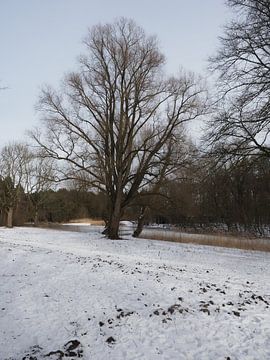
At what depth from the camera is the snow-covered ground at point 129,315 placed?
5.50m

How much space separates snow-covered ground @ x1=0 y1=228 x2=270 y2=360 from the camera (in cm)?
550

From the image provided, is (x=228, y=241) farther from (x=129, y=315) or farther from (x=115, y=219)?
(x=129, y=315)

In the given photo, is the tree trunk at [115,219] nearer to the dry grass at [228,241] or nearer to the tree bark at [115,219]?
the tree bark at [115,219]

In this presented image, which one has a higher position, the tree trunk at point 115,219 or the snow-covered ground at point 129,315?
the tree trunk at point 115,219

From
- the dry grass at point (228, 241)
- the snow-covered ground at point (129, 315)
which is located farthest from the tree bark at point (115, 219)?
the snow-covered ground at point (129, 315)

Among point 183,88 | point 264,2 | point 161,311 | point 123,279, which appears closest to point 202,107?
point 183,88

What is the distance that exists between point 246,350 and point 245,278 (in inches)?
232

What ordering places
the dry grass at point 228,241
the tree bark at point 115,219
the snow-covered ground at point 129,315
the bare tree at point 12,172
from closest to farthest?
the snow-covered ground at point 129,315 < the dry grass at point 228,241 < the tree bark at point 115,219 < the bare tree at point 12,172

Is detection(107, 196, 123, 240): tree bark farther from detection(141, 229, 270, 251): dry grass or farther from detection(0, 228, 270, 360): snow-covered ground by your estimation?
detection(0, 228, 270, 360): snow-covered ground

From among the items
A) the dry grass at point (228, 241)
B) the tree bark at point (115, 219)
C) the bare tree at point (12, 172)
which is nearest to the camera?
the dry grass at point (228, 241)

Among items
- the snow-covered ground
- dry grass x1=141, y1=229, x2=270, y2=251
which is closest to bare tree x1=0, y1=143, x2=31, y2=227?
dry grass x1=141, y1=229, x2=270, y2=251

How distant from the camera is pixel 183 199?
87.4ft

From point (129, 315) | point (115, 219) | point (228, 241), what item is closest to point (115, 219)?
point (115, 219)

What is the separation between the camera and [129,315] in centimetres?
678
